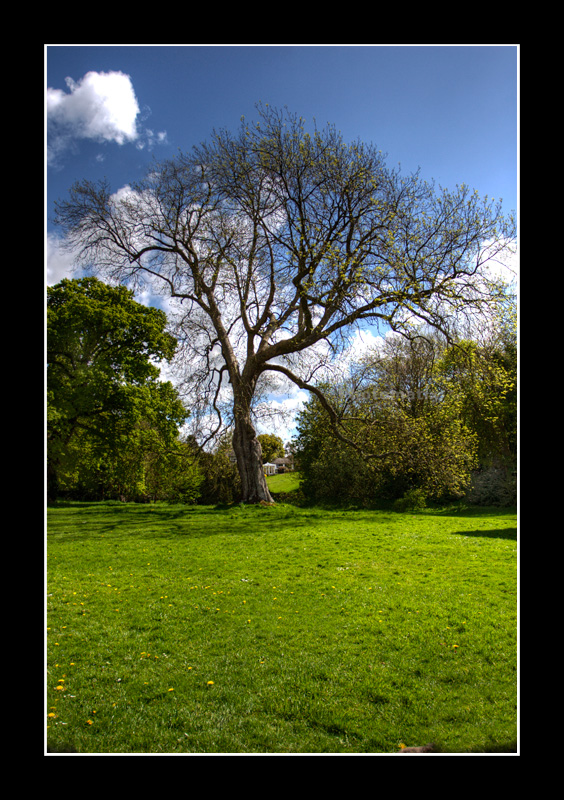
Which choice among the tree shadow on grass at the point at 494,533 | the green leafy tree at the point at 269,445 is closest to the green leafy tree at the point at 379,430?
the tree shadow on grass at the point at 494,533

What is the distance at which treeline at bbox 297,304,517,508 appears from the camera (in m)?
14.0

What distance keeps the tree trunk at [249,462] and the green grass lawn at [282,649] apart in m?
6.97

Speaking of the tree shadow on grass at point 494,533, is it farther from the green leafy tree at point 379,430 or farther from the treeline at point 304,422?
the green leafy tree at point 379,430

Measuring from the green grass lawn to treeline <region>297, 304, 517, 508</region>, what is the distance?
5088mm

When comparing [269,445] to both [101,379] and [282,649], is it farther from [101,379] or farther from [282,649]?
[282,649]

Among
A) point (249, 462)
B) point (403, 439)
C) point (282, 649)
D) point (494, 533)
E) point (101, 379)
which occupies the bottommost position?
point (494, 533)

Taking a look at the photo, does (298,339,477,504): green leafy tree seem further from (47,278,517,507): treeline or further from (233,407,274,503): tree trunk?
(233,407,274,503): tree trunk

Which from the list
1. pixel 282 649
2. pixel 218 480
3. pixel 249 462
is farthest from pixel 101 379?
pixel 282 649

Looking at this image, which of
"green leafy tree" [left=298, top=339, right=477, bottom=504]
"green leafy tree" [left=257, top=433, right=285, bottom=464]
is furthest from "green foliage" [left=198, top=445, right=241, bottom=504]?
"green leafy tree" [left=257, top=433, right=285, bottom=464]

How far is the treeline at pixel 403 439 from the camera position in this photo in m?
14.0

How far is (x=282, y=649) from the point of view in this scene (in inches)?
176

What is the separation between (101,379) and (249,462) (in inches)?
252
